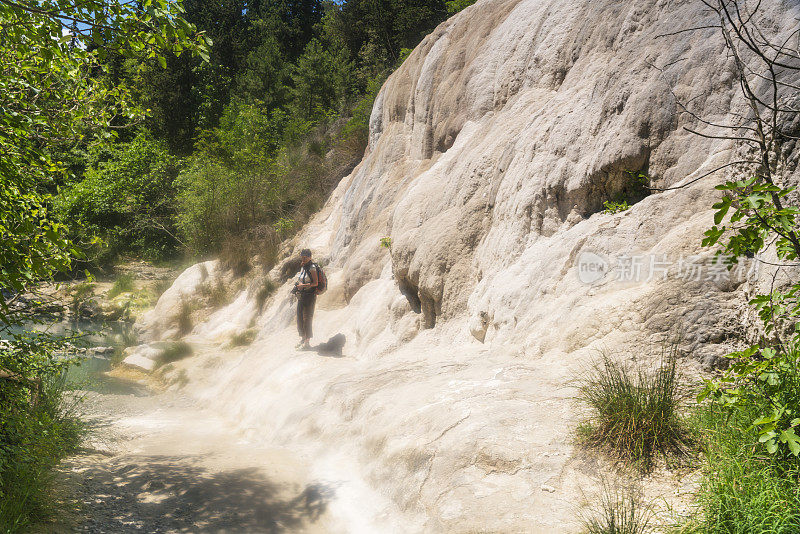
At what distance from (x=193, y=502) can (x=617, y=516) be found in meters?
3.98

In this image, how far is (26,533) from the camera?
14.5 feet

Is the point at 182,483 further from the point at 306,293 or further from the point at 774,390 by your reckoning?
the point at 306,293

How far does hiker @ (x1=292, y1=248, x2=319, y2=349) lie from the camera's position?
11.6 m

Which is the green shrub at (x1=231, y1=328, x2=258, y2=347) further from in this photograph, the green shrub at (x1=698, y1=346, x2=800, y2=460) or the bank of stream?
the green shrub at (x1=698, y1=346, x2=800, y2=460)

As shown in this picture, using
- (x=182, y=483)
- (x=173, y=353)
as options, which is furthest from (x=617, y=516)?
(x=173, y=353)

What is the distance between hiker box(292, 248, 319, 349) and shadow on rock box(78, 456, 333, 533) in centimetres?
530

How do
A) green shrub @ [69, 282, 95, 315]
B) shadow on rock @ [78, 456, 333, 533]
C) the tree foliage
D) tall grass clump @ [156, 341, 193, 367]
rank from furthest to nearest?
tall grass clump @ [156, 341, 193, 367] < green shrub @ [69, 282, 95, 315] < shadow on rock @ [78, 456, 333, 533] < the tree foliage

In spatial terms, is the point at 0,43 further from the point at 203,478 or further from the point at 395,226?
the point at 395,226

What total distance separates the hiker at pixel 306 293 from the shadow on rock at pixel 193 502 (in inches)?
209

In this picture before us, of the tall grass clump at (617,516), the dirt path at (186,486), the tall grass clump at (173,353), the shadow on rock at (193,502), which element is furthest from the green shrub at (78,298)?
the tall grass clump at (617,516)

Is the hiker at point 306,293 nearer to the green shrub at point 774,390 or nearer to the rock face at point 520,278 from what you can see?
the rock face at point 520,278

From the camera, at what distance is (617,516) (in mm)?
3480

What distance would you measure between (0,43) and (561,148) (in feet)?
20.5

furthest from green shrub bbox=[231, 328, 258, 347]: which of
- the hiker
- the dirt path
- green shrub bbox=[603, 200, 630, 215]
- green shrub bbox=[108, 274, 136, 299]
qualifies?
green shrub bbox=[603, 200, 630, 215]
